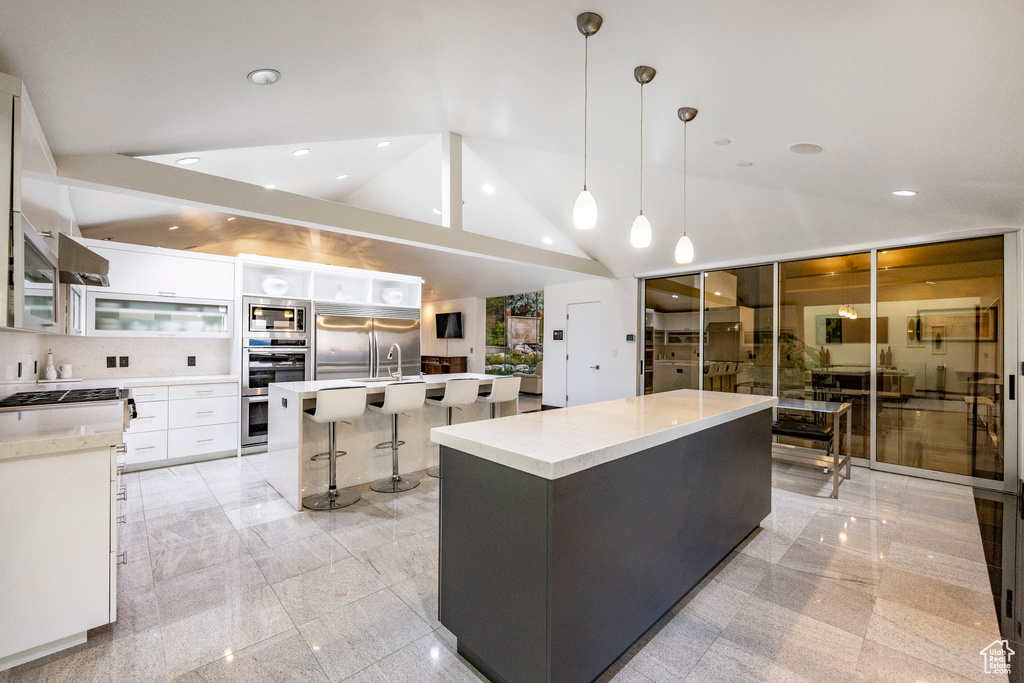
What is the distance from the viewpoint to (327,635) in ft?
6.38

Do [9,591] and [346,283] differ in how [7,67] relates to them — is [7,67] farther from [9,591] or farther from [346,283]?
[346,283]

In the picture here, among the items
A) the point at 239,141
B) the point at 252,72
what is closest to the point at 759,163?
the point at 252,72

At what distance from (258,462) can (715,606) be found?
4384 millimetres

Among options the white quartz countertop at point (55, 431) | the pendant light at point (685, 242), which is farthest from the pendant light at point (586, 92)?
the white quartz countertop at point (55, 431)

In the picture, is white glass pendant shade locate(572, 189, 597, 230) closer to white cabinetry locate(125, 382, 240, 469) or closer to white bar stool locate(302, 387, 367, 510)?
white bar stool locate(302, 387, 367, 510)

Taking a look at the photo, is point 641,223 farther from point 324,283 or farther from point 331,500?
point 324,283

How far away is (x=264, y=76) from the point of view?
2316 millimetres

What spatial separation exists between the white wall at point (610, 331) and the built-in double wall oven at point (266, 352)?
414 cm

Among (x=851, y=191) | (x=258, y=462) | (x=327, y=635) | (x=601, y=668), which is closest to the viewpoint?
(x=601, y=668)

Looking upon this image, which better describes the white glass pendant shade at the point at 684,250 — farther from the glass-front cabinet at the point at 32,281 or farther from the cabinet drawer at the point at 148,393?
the cabinet drawer at the point at 148,393

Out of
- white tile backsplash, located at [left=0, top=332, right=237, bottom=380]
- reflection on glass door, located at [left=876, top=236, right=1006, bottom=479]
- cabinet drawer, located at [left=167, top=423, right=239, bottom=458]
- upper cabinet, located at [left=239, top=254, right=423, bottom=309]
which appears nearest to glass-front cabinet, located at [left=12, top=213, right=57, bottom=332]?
white tile backsplash, located at [left=0, top=332, right=237, bottom=380]

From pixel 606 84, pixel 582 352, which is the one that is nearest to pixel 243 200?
pixel 606 84

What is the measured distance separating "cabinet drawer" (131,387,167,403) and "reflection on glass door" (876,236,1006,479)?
7154mm

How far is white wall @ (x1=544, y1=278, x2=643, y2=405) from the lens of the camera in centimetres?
684
